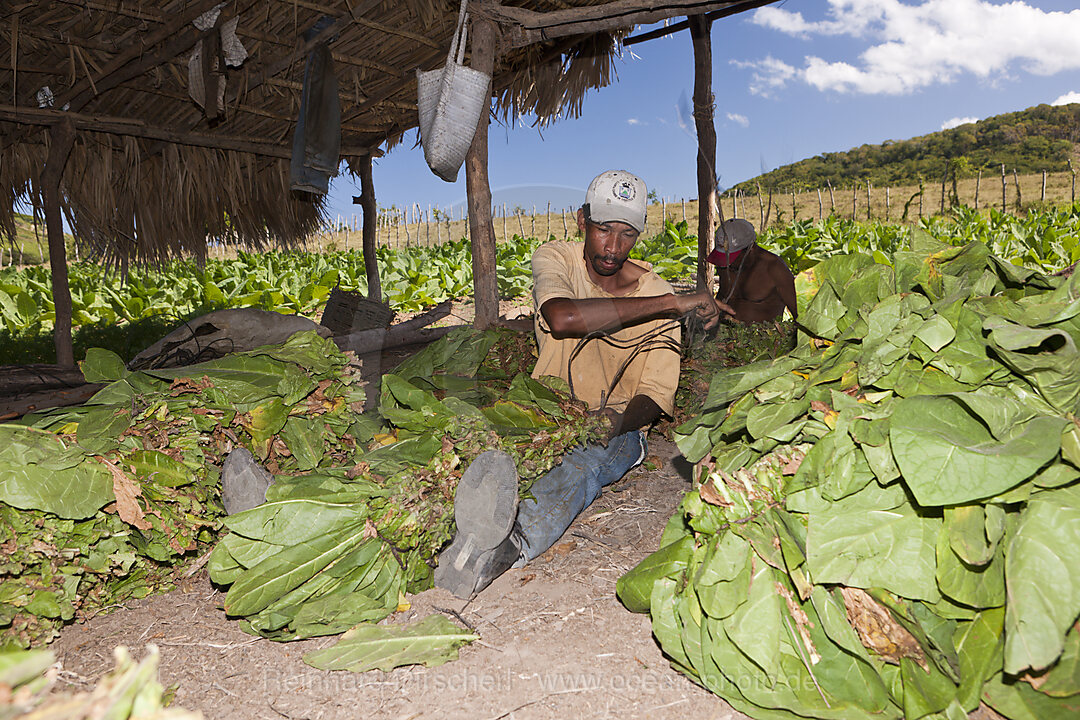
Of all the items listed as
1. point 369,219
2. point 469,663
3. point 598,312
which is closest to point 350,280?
point 369,219

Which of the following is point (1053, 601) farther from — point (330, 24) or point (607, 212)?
point (330, 24)

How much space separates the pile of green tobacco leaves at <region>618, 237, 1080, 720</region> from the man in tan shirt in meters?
0.68

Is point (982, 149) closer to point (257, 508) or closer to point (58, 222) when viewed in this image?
point (58, 222)

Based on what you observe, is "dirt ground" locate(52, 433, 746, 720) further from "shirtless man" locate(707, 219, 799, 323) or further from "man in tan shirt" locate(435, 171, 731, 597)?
"shirtless man" locate(707, 219, 799, 323)

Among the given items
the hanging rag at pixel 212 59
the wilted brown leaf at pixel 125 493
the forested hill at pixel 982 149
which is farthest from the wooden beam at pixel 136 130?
the forested hill at pixel 982 149

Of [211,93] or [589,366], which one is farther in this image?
[211,93]

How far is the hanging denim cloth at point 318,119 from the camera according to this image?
5.23 metres

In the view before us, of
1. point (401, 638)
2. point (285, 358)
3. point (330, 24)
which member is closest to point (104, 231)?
point (330, 24)

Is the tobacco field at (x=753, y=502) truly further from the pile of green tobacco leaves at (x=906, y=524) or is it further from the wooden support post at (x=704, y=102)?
the wooden support post at (x=704, y=102)

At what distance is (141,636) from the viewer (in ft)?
7.33

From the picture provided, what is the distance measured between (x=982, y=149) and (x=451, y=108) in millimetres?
99848

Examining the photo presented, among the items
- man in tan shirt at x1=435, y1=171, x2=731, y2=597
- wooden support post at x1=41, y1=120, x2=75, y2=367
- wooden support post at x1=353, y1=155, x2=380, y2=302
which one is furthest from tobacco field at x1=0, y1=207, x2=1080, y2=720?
wooden support post at x1=353, y1=155, x2=380, y2=302

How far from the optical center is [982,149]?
82.6m

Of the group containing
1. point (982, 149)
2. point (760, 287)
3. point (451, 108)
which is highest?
point (982, 149)
